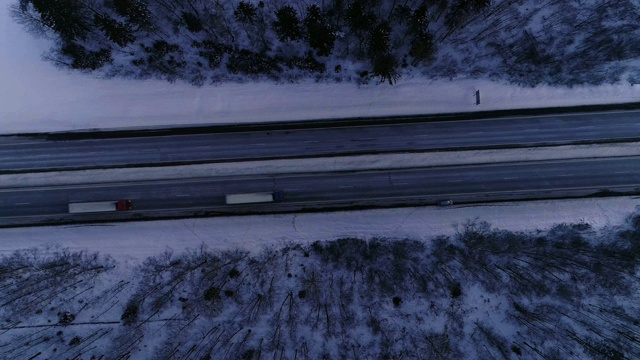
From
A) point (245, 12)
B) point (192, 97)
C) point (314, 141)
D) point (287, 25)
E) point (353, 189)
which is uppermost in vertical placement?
point (245, 12)

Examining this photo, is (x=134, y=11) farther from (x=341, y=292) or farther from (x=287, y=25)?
(x=341, y=292)

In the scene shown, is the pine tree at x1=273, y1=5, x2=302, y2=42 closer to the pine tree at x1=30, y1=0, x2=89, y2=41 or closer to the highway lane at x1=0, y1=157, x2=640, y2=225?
the highway lane at x1=0, y1=157, x2=640, y2=225

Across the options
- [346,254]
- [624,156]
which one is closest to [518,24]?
[624,156]

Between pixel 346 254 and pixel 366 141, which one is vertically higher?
pixel 366 141

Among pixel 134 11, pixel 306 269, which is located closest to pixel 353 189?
pixel 306 269

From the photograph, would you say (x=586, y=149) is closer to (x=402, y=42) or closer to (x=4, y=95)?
(x=402, y=42)

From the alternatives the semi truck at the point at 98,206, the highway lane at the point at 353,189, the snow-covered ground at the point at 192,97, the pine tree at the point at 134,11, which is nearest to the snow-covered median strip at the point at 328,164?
the highway lane at the point at 353,189

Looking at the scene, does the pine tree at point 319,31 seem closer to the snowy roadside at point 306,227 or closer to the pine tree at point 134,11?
the pine tree at point 134,11

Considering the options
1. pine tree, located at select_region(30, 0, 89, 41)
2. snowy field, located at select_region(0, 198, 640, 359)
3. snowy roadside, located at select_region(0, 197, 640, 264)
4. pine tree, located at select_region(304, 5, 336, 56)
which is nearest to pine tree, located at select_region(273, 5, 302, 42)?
pine tree, located at select_region(304, 5, 336, 56)
